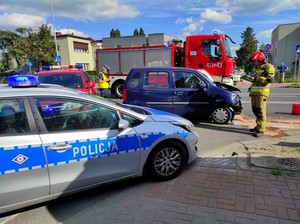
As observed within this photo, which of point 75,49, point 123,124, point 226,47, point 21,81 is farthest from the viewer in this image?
point 75,49

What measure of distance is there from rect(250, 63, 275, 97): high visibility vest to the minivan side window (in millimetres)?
1514

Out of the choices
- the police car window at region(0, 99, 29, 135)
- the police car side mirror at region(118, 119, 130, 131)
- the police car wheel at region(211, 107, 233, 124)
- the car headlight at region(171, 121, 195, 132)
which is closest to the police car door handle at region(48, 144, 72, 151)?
the police car window at region(0, 99, 29, 135)

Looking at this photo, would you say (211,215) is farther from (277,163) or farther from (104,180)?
(277,163)

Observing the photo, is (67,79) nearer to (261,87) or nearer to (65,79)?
(65,79)

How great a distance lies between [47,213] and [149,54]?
436 inches

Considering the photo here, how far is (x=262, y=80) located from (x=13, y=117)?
5.32m

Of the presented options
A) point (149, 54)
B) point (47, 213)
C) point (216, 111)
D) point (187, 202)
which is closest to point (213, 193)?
point (187, 202)

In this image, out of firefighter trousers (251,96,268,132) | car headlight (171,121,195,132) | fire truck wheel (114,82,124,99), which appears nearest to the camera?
car headlight (171,121,195,132)

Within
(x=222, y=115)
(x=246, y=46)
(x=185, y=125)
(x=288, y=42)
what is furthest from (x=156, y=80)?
(x=246, y=46)

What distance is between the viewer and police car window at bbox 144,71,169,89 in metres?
→ 7.42

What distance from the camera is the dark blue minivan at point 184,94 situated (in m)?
7.30

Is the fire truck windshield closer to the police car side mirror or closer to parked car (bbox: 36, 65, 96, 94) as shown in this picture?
parked car (bbox: 36, 65, 96, 94)

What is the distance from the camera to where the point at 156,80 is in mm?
7488

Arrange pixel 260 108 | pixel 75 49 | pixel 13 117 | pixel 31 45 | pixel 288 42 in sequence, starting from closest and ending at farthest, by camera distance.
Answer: pixel 13 117 < pixel 260 108 < pixel 31 45 < pixel 75 49 < pixel 288 42
